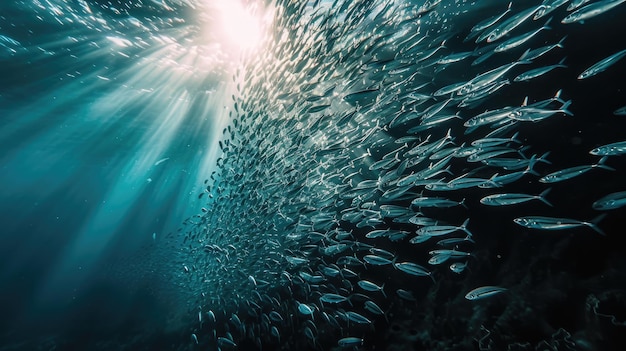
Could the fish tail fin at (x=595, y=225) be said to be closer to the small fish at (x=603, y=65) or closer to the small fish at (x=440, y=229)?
the small fish at (x=440, y=229)

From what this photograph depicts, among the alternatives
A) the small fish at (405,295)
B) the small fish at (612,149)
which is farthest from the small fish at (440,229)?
the small fish at (405,295)

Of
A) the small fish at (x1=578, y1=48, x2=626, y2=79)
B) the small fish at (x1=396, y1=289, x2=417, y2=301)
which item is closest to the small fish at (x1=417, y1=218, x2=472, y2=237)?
the small fish at (x1=396, y1=289, x2=417, y2=301)

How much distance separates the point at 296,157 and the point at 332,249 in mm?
3474

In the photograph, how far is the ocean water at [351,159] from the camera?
454cm

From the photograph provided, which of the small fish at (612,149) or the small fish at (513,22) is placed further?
the small fish at (513,22)

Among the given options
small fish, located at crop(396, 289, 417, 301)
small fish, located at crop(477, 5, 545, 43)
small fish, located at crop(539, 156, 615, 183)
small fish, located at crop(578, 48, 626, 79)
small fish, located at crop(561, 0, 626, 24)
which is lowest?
small fish, located at crop(396, 289, 417, 301)

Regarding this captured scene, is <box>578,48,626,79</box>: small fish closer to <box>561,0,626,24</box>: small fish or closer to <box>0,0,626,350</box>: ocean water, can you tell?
<box>0,0,626,350</box>: ocean water

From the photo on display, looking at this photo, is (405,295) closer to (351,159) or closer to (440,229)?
(440,229)

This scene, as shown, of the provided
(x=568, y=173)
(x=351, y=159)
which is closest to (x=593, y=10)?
(x=568, y=173)

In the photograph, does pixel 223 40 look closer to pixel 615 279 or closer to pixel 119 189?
pixel 615 279

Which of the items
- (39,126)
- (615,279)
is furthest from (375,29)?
(39,126)

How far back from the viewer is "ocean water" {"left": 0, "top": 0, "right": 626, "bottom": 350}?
454cm

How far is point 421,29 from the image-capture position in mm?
7117

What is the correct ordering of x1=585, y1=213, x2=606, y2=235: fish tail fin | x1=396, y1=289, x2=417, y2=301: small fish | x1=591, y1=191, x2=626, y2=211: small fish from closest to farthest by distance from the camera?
1. x1=585, y1=213, x2=606, y2=235: fish tail fin
2. x1=591, y1=191, x2=626, y2=211: small fish
3. x1=396, y1=289, x2=417, y2=301: small fish
